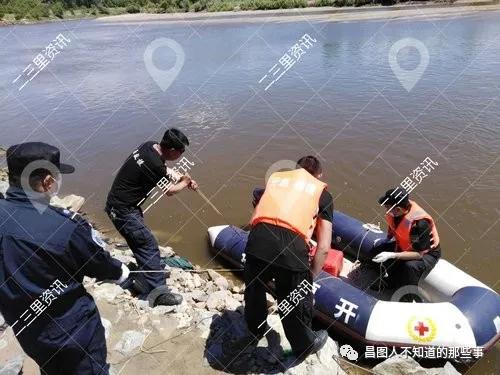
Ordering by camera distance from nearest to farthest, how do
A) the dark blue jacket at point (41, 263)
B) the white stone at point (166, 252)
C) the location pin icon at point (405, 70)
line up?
1. the dark blue jacket at point (41, 263)
2. the white stone at point (166, 252)
3. the location pin icon at point (405, 70)

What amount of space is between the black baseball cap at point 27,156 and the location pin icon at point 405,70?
34.1ft

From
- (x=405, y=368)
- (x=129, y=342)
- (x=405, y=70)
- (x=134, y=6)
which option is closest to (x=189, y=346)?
(x=129, y=342)

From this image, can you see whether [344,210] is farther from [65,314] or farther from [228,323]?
[65,314]

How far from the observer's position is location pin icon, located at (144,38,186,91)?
13969 millimetres

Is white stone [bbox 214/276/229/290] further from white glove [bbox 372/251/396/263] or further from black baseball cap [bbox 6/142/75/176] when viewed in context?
black baseball cap [bbox 6/142/75/176]

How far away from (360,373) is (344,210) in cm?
310

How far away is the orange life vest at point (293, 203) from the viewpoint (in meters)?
2.99

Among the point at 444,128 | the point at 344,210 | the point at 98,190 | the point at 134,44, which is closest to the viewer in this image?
the point at 344,210

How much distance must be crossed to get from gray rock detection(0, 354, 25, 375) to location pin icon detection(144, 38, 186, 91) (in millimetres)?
10736

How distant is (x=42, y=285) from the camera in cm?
218

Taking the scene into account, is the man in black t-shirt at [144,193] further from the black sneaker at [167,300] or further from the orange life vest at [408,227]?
the orange life vest at [408,227]

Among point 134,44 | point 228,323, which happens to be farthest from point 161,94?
point 134,44

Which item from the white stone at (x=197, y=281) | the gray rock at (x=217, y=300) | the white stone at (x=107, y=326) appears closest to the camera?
the white stone at (x=107, y=326)

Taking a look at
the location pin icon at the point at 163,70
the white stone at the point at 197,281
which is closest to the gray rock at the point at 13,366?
the white stone at the point at 197,281
